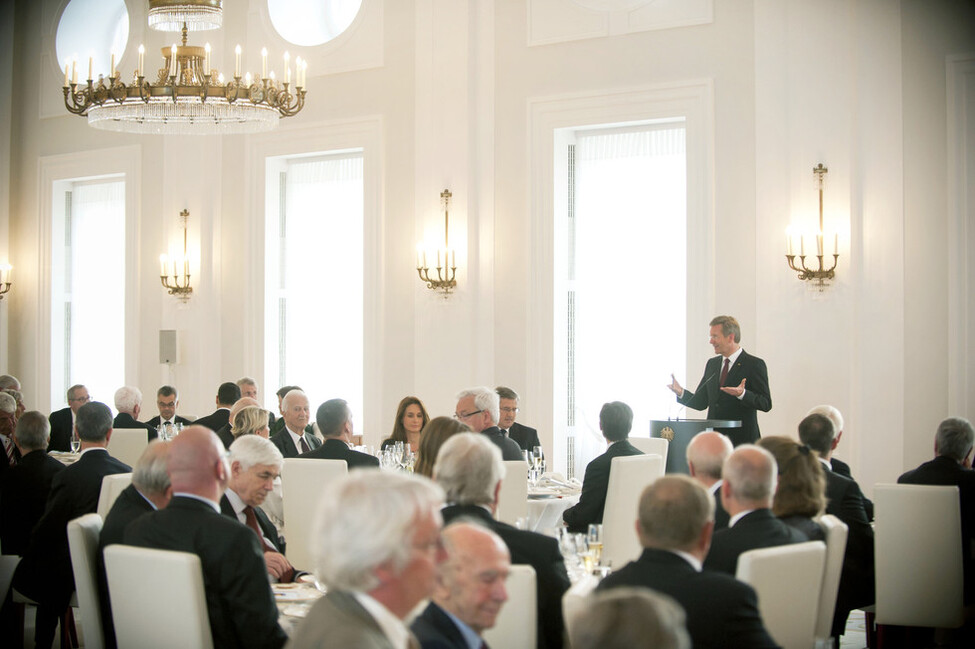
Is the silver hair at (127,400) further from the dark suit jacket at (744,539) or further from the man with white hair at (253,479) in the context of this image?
the dark suit jacket at (744,539)

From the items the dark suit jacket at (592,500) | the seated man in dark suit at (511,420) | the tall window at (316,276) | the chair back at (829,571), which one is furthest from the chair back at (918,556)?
the tall window at (316,276)

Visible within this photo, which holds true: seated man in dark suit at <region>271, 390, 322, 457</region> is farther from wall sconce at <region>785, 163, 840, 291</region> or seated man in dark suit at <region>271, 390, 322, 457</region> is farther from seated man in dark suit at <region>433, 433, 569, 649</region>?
seated man in dark suit at <region>433, 433, 569, 649</region>

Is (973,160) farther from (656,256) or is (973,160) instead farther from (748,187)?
(656,256)

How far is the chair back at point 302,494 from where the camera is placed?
20.2ft

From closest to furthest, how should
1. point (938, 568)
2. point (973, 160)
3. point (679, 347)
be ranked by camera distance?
point (938, 568) → point (973, 160) → point (679, 347)

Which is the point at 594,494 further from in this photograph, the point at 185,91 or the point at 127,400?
the point at 127,400

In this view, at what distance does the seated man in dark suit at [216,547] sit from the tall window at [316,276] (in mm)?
7309

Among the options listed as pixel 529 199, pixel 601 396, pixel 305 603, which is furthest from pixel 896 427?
pixel 305 603

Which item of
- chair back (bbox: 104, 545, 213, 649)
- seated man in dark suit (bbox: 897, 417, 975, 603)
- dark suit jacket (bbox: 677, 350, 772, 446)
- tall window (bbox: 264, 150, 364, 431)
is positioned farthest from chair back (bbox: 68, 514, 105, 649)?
tall window (bbox: 264, 150, 364, 431)

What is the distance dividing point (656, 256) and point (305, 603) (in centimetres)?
614

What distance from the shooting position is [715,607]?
2.84m

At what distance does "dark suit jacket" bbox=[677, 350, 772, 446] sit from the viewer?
7770mm

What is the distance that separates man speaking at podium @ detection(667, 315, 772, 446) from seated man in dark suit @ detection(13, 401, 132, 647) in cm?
424

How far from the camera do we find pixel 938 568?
528 centimetres
